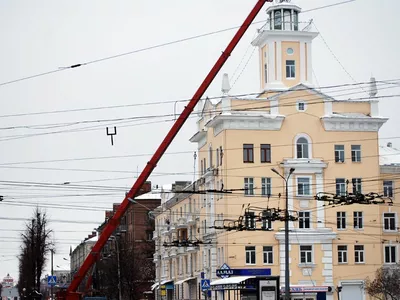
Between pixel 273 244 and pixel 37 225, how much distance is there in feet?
151

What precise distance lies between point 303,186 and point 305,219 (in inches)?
99.1

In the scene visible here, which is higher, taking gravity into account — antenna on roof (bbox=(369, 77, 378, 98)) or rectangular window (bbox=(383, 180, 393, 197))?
antenna on roof (bbox=(369, 77, 378, 98))

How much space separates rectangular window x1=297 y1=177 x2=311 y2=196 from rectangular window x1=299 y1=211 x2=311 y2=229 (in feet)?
4.77

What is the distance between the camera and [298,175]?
70875 millimetres

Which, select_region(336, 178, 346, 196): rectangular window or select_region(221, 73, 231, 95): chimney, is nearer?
select_region(221, 73, 231, 95): chimney

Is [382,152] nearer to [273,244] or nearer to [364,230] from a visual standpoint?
[364,230]

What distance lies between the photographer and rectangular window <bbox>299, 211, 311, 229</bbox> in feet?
231

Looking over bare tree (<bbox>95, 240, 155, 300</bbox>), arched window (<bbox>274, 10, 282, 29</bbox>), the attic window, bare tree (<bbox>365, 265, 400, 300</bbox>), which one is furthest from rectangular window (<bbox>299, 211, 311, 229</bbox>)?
bare tree (<bbox>95, 240, 155, 300</bbox>)

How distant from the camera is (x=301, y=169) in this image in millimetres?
70875

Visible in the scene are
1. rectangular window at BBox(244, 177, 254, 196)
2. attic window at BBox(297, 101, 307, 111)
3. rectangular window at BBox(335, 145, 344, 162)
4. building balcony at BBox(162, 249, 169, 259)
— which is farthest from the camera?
building balcony at BBox(162, 249, 169, 259)

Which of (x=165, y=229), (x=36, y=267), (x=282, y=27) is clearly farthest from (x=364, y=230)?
(x=36, y=267)

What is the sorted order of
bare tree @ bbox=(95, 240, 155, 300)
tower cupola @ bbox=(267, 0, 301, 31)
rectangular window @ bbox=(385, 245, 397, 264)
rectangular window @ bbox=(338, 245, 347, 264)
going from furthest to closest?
1. bare tree @ bbox=(95, 240, 155, 300)
2. tower cupola @ bbox=(267, 0, 301, 31)
3. rectangular window @ bbox=(385, 245, 397, 264)
4. rectangular window @ bbox=(338, 245, 347, 264)

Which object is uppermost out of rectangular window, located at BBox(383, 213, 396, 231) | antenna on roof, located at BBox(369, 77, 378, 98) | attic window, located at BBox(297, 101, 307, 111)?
antenna on roof, located at BBox(369, 77, 378, 98)

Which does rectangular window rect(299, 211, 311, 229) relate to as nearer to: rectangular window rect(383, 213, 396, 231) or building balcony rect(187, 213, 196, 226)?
rectangular window rect(383, 213, 396, 231)
